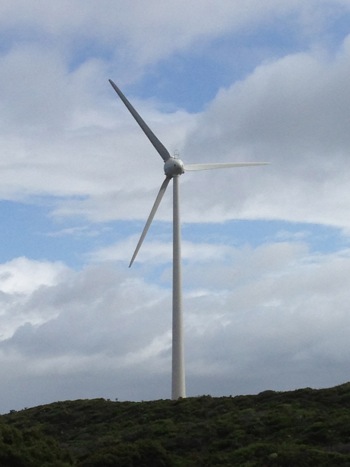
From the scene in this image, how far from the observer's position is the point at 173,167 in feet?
282

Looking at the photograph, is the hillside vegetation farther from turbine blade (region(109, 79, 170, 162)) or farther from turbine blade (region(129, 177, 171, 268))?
turbine blade (region(109, 79, 170, 162))

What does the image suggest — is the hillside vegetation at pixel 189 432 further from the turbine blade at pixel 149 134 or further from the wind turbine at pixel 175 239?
the turbine blade at pixel 149 134

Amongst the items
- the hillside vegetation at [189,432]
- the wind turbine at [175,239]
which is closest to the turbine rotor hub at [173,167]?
the wind turbine at [175,239]

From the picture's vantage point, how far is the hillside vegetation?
4975 centimetres

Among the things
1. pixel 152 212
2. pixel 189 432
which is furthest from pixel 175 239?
pixel 189 432

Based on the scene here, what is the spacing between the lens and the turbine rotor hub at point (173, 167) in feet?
282

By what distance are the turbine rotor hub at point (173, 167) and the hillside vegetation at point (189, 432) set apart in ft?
70.9

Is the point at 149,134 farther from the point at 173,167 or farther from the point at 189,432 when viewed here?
the point at 189,432

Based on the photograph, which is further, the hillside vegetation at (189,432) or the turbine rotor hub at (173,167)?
the turbine rotor hub at (173,167)

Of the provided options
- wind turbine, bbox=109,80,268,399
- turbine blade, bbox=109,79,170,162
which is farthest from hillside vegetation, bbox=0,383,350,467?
turbine blade, bbox=109,79,170,162

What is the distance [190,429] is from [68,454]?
1247cm

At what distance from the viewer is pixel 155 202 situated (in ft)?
279

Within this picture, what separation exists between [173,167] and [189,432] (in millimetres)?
31690

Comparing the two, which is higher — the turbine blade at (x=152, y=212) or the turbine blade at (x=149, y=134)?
the turbine blade at (x=149, y=134)
